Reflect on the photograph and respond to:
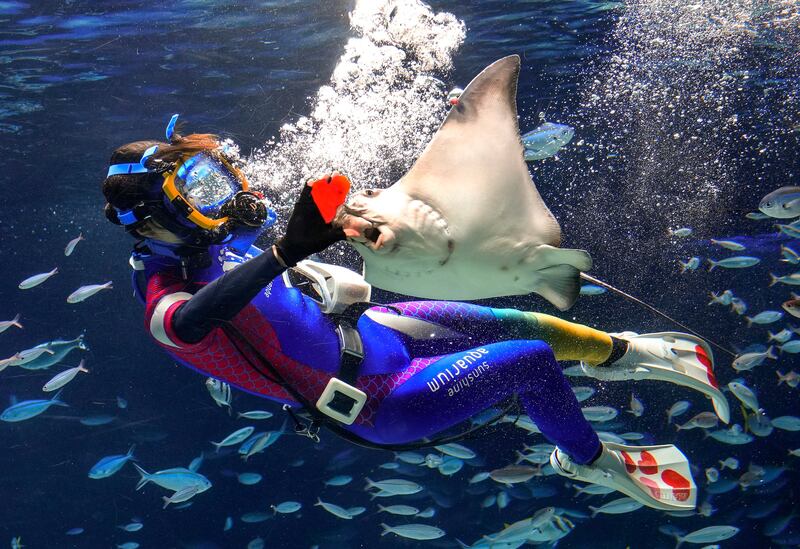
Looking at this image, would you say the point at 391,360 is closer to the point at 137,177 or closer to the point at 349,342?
the point at 349,342

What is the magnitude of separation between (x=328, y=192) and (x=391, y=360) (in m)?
1.61

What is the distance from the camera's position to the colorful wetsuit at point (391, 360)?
2703 millimetres

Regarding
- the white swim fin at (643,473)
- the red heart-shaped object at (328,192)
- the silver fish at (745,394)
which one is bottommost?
the silver fish at (745,394)

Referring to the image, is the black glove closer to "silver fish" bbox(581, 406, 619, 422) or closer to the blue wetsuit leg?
the blue wetsuit leg

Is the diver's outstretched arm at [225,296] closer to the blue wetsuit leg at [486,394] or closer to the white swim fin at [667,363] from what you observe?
the blue wetsuit leg at [486,394]

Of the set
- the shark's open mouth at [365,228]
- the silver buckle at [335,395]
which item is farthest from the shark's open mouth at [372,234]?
the silver buckle at [335,395]

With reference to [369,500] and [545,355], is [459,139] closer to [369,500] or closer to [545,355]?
[545,355]

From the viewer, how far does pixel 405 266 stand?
2.57 meters

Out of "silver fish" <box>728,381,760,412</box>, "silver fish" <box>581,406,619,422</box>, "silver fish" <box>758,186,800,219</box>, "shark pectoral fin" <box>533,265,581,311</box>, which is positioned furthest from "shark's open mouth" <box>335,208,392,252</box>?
"silver fish" <box>728,381,760,412</box>

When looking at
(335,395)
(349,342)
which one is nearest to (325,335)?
(349,342)

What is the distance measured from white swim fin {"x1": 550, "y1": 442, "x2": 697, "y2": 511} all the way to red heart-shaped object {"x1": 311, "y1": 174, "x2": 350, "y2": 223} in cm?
249

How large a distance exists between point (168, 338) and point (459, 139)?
170cm

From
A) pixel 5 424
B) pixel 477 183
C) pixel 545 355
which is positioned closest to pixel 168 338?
pixel 477 183

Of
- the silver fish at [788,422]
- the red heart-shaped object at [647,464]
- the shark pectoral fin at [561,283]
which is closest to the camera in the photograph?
the shark pectoral fin at [561,283]
